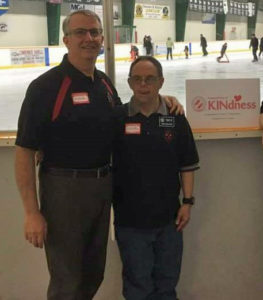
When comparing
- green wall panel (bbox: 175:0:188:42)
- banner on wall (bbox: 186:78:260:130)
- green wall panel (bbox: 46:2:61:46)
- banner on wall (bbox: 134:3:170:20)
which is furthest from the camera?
green wall panel (bbox: 46:2:61:46)

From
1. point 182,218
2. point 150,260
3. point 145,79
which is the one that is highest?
point 145,79

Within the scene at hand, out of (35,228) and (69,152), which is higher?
(69,152)

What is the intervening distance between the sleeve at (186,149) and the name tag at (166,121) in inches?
1.4

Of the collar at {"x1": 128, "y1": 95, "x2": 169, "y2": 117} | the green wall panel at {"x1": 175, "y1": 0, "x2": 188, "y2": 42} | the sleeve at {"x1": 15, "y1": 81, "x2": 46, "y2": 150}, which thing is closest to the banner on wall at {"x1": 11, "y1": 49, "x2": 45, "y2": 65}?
the green wall panel at {"x1": 175, "y1": 0, "x2": 188, "y2": 42}

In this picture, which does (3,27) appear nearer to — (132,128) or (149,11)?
(149,11)

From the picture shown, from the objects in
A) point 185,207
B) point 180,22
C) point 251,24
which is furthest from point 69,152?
point 180,22

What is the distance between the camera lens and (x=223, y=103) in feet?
6.46

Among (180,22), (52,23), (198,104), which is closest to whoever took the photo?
(198,104)

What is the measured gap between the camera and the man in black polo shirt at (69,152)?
4.73 feet

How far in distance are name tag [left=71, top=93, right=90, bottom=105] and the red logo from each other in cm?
65

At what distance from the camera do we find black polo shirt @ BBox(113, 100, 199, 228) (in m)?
1.58

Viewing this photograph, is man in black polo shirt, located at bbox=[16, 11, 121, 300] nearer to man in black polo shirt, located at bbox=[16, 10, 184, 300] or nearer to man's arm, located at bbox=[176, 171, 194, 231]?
man in black polo shirt, located at bbox=[16, 10, 184, 300]

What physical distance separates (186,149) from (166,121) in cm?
14

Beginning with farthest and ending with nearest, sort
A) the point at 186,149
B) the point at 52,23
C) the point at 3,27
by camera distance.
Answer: the point at 3,27 → the point at 52,23 → the point at 186,149
